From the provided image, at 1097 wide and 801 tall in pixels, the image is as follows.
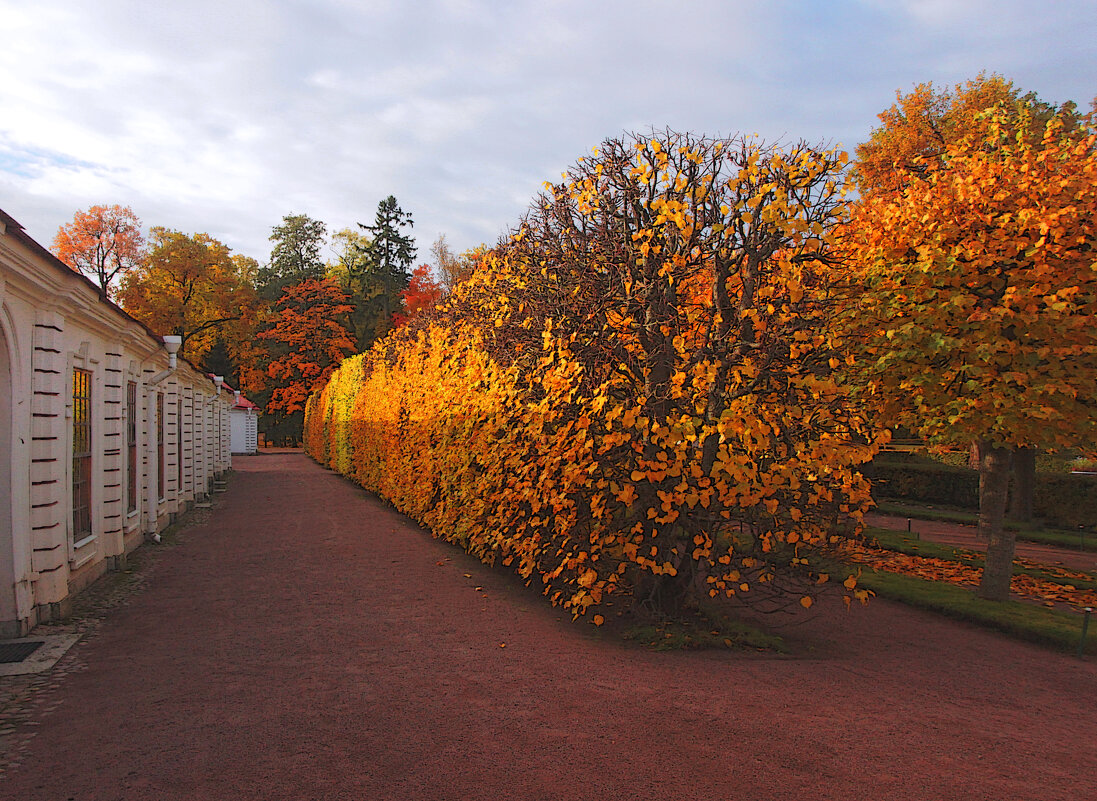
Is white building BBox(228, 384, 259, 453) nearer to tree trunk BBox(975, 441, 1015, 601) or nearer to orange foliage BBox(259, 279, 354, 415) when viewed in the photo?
orange foliage BBox(259, 279, 354, 415)

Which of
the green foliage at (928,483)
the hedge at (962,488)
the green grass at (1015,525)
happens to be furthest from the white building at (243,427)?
the green grass at (1015,525)

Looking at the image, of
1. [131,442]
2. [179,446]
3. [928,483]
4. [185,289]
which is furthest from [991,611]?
[185,289]

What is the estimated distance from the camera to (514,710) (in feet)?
16.6

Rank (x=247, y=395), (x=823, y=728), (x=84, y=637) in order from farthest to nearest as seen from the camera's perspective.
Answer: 1. (x=247, y=395)
2. (x=84, y=637)
3. (x=823, y=728)

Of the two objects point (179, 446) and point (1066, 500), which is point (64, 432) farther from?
point (1066, 500)

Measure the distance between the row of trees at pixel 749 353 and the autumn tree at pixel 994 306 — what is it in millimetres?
34

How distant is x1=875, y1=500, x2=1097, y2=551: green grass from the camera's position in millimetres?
15859

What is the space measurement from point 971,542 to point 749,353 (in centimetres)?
1129

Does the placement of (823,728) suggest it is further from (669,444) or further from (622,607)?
(622,607)

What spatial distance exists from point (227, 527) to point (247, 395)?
4948 cm

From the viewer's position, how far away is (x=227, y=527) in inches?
590

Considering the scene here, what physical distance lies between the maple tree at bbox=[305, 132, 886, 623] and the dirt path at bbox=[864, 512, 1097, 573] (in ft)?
30.0

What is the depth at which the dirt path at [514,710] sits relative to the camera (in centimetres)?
401

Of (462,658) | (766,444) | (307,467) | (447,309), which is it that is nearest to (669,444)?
(766,444)
